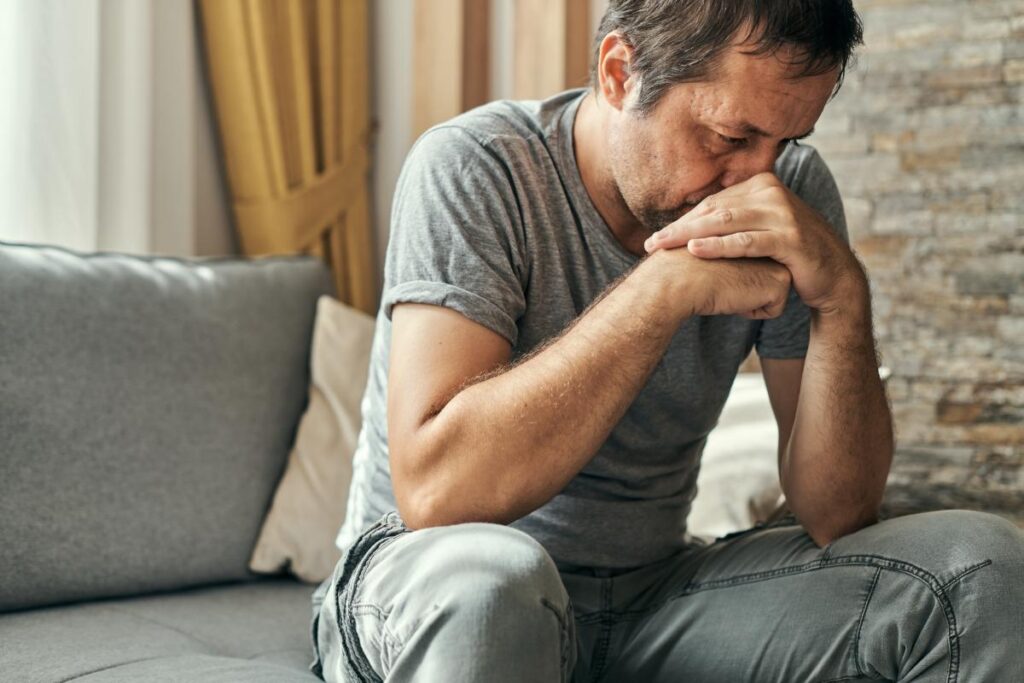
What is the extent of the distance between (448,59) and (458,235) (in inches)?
45.6

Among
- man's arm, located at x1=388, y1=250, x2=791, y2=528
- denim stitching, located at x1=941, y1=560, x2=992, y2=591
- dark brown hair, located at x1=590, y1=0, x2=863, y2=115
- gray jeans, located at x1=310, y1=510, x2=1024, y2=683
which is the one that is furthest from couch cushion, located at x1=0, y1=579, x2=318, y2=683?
dark brown hair, located at x1=590, y1=0, x2=863, y2=115

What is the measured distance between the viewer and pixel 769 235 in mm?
1170

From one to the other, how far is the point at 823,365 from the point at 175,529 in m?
0.94

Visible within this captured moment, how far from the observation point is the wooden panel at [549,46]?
2.15 metres

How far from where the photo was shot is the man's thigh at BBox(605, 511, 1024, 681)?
1.07m

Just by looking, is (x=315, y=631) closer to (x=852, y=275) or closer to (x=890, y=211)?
(x=852, y=275)

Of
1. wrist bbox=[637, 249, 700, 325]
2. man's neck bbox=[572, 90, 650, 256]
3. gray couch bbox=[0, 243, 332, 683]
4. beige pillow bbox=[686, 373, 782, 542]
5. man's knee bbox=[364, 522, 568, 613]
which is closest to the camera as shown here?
man's knee bbox=[364, 522, 568, 613]

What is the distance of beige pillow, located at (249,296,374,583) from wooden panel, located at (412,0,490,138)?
574mm

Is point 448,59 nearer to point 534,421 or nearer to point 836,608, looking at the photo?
point 534,421

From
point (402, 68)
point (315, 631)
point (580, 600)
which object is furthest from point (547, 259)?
point (402, 68)

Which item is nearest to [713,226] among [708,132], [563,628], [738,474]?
[708,132]

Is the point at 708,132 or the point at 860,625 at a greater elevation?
the point at 708,132

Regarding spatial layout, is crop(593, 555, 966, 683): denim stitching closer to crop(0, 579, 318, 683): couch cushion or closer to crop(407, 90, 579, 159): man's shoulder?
crop(0, 579, 318, 683): couch cushion

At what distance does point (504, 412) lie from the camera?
3.51 feet
